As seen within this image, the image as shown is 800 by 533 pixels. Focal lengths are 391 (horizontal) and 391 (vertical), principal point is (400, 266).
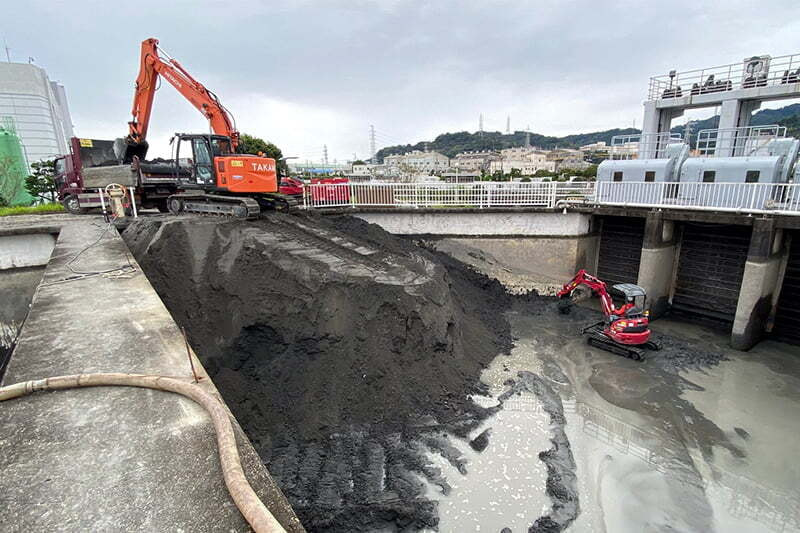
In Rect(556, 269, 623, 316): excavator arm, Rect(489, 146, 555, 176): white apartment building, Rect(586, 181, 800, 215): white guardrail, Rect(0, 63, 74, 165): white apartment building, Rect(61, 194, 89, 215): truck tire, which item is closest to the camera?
Rect(586, 181, 800, 215): white guardrail

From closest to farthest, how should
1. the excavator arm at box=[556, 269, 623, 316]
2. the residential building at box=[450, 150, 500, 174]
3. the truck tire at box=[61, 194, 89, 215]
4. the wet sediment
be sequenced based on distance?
the wet sediment, the excavator arm at box=[556, 269, 623, 316], the truck tire at box=[61, 194, 89, 215], the residential building at box=[450, 150, 500, 174]

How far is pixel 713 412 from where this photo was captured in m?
7.57

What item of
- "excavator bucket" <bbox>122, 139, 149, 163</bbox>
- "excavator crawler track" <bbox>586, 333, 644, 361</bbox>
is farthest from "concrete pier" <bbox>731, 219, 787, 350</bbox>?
"excavator bucket" <bbox>122, 139, 149, 163</bbox>

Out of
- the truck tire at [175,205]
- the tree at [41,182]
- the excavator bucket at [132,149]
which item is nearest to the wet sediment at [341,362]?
the truck tire at [175,205]

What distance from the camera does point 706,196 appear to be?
1109cm

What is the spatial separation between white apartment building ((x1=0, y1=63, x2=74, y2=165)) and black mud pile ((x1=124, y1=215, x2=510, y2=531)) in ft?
166

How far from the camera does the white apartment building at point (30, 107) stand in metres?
43.3

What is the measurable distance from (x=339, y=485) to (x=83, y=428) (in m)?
3.61

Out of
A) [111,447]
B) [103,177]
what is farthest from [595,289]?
[103,177]

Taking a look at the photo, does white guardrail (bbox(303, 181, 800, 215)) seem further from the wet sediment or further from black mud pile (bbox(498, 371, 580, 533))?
black mud pile (bbox(498, 371, 580, 533))

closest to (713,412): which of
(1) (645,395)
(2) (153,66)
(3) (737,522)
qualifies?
(1) (645,395)

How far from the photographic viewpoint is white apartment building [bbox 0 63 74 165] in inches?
1704

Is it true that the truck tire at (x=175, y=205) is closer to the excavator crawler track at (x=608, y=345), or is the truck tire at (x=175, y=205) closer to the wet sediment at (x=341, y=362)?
the wet sediment at (x=341, y=362)

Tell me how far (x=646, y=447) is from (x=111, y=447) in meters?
7.53
